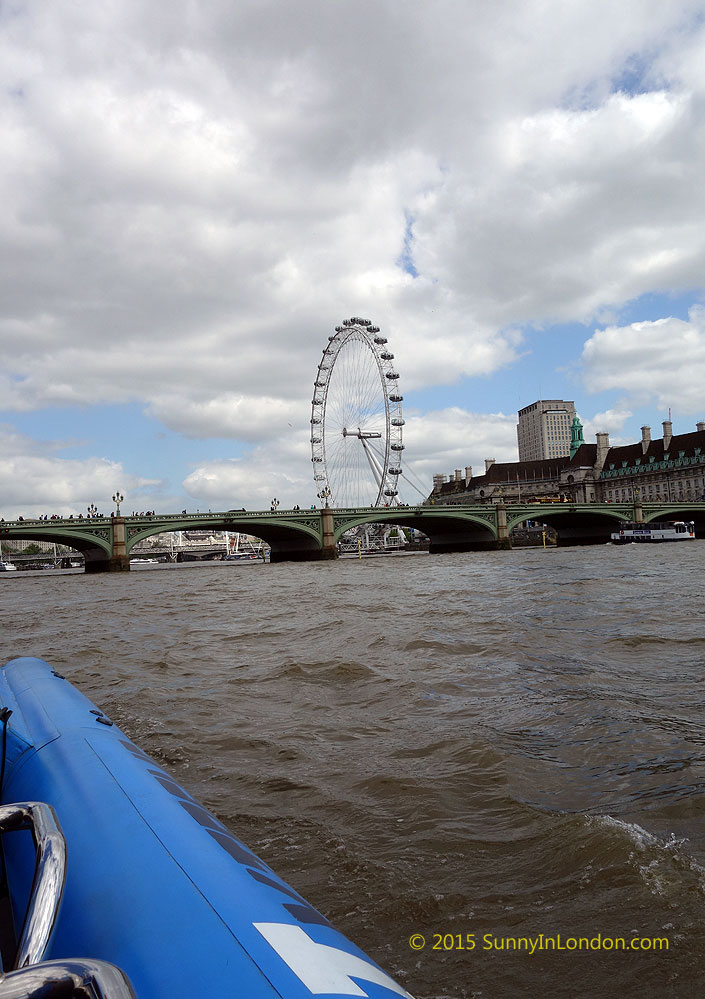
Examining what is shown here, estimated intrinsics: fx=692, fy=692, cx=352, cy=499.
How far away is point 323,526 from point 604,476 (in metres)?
71.9

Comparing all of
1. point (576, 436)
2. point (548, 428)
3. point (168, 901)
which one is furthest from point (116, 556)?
point (548, 428)

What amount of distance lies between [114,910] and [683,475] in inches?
3967

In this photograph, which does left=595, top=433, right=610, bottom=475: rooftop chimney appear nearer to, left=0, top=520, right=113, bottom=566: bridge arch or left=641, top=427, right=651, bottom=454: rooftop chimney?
left=641, top=427, right=651, bottom=454: rooftop chimney

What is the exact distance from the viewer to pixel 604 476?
10550 centimetres

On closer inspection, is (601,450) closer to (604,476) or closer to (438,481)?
(604,476)

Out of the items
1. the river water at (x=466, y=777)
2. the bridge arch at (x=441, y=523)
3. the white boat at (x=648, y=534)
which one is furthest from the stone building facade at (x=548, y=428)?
the river water at (x=466, y=777)

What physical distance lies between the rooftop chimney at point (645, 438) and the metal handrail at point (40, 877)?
10839 centimetres

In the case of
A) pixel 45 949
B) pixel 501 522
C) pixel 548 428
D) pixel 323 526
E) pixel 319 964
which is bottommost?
pixel 319 964

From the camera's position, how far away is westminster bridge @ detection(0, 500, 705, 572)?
40344 mm

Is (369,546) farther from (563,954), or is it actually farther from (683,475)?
(563,954)

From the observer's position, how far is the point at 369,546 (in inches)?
3004

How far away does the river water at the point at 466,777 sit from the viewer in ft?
7.04

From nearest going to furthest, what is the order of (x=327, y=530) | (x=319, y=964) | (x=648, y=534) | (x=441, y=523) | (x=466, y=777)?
(x=319, y=964)
(x=466, y=777)
(x=327, y=530)
(x=441, y=523)
(x=648, y=534)

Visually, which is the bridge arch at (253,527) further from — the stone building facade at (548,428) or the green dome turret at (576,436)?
the stone building facade at (548,428)
